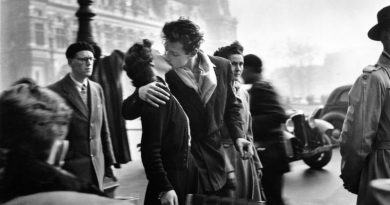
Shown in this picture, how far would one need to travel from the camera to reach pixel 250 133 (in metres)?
4.42

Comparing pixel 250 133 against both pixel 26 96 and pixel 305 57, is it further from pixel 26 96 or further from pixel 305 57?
pixel 305 57

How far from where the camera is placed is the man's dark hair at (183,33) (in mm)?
3195

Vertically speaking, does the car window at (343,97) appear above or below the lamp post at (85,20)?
below

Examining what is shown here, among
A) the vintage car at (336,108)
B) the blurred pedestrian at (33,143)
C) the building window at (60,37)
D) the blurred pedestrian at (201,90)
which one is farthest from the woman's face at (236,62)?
the building window at (60,37)

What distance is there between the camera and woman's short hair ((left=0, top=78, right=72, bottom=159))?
1467 millimetres

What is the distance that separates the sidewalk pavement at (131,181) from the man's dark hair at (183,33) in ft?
11.5

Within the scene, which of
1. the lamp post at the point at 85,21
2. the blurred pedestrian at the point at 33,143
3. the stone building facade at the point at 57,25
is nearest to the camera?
the blurred pedestrian at the point at 33,143

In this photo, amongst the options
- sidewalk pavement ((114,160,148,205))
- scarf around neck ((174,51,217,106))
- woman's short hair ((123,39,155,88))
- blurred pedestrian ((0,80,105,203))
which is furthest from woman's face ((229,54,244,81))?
blurred pedestrian ((0,80,105,203))

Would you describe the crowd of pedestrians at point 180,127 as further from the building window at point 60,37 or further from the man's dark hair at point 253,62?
the building window at point 60,37

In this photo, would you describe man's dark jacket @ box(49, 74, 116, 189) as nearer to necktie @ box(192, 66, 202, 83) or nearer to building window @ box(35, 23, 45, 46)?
necktie @ box(192, 66, 202, 83)

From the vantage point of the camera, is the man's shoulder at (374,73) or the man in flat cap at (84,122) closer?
the man's shoulder at (374,73)

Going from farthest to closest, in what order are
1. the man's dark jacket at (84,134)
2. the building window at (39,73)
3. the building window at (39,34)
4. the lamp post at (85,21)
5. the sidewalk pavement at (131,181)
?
the building window at (39,34)
the building window at (39,73)
the sidewalk pavement at (131,181)
the lamp post at (85,21)
the man's dark jacket at (84,134)

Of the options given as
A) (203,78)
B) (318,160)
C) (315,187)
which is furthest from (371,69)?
(318,160)

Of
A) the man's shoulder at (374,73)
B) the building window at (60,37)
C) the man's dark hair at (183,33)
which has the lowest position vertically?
the man's shoulder at (374,73)
